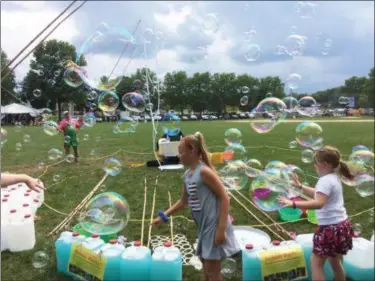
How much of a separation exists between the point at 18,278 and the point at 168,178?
6013 millimetres

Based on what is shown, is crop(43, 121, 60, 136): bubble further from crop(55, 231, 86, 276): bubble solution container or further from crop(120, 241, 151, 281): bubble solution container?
crop(120, 241, 151, 281): bubble solution container

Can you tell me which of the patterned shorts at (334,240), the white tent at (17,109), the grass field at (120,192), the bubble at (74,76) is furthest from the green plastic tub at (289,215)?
the white tent at (17,109)

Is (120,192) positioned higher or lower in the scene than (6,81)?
lower

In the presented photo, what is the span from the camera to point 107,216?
15.1 ft

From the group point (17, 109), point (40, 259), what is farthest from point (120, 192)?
point (17, 109)

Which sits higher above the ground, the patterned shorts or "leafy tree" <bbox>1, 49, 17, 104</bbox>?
"leafy tree" <bbox>1, 49, 17, 104</bbox>

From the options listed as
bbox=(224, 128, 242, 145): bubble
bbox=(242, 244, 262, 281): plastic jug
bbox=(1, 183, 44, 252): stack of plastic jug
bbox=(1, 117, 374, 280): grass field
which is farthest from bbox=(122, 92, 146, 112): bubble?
bbox=(242, 244, 262, 281): plastic jug

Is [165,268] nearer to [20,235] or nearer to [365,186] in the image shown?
[20,235]

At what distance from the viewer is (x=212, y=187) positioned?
136 inches

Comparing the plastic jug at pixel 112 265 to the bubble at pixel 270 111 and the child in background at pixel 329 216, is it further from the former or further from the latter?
the bubble at pixel 270 111

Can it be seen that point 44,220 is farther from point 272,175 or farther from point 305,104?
point 305,104

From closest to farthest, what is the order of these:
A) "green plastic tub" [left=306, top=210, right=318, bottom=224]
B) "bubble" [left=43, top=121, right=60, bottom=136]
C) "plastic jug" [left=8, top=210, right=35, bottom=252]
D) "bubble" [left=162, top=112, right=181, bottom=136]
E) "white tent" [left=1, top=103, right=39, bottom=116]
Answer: "plastic jug" [left=8, top=210, right=35, bottom=252], "green plastic tub" [left=306, top=210, right=318, bottom=224], "bubble" [left=43, top=121, right=60, bottom=136], "bubble" [left=162, top=112, right=181, bottom=136], "white tent" [left=1, top=103, right=39, bottom=116]

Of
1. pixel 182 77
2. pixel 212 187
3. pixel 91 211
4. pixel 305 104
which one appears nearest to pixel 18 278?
pixel 91 211

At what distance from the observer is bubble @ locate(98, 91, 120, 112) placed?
9.39 meters
